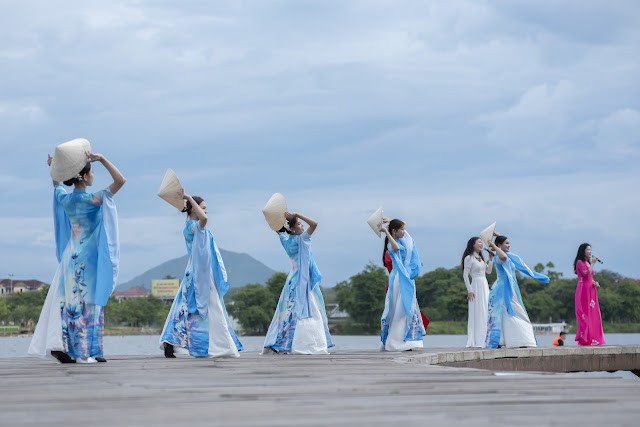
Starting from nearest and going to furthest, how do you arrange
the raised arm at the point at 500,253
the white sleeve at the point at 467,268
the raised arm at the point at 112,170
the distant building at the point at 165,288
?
1. the raised arm at the point at 112,170
2. the raised arm at the point at 500,253
3. the white sleeve at the point at 467,268
4. the distant building at the point at 165,288

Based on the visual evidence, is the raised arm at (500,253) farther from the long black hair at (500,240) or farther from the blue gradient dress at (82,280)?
the blue gradient dress at (82,280)

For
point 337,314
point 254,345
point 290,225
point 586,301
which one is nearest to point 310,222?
point 290,225

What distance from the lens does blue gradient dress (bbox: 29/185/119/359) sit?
35.5 ft

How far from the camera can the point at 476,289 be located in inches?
771

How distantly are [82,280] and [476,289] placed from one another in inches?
400

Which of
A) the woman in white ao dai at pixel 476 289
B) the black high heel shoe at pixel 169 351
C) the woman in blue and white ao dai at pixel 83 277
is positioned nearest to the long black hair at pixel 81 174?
the woman in blue and white ao dai at pixel 83 277

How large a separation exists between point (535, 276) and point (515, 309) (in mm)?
1074

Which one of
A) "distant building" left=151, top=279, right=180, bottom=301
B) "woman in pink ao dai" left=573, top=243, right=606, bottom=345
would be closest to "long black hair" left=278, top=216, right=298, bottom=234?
"woman in pink ao dai" left=573, top=243, right=606, bottom=345

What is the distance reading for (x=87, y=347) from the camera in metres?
10.8

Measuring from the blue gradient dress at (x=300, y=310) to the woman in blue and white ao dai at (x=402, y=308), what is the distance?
1.43 meters

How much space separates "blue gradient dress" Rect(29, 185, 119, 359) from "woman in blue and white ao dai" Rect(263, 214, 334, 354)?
4485 millimetres

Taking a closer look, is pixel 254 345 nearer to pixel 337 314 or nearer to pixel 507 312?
pixel 337 314

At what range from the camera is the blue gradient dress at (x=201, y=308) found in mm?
13219

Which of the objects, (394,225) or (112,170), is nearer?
(112,170)
